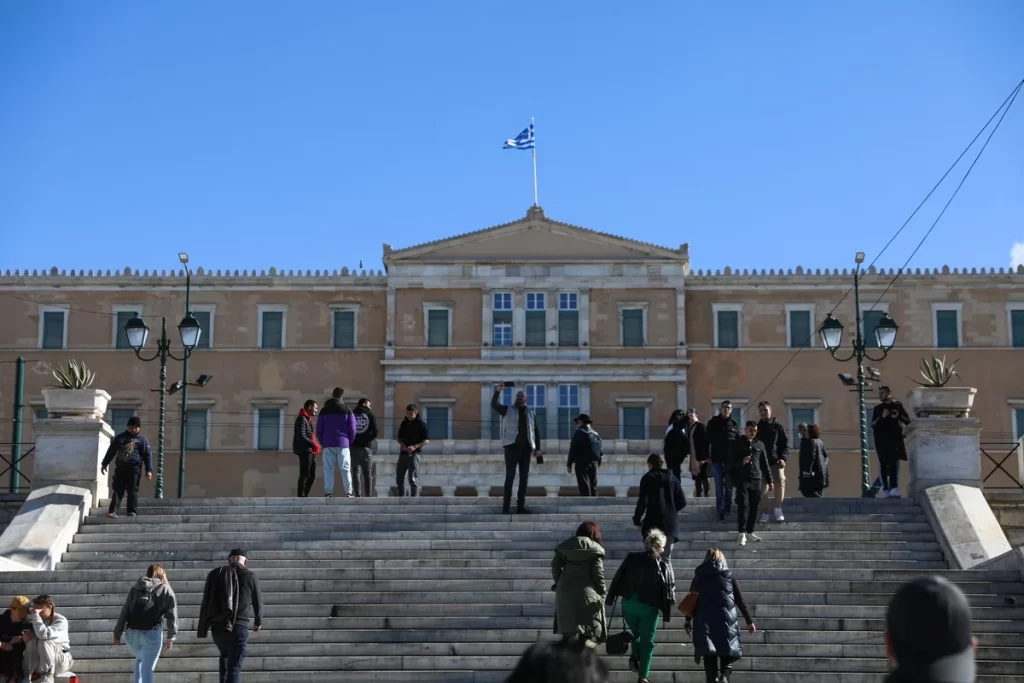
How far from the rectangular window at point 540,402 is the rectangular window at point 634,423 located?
2.39 meters

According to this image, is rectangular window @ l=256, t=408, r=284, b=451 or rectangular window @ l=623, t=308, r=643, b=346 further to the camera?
rectangular window @ l=623, t=308, r=643, b=346

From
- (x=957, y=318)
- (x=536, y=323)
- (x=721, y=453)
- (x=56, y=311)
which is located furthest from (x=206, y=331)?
(x=721, y=453)

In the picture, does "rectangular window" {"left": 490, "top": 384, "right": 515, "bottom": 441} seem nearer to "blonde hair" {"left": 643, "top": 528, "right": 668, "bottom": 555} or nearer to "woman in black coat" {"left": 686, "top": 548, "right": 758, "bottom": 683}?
"blonde hair" {"left": 643, "top": 528, "right": 668, "bottom": 555}

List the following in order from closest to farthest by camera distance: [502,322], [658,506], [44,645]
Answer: [44,645], [658,506], [502,322]

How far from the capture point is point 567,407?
51406mm

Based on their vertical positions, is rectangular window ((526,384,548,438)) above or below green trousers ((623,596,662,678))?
above

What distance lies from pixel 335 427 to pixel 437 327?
104 feet

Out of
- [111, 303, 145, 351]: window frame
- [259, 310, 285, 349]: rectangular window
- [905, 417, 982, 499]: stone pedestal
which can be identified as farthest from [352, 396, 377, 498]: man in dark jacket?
[111, 303, 145, 351]: window frame

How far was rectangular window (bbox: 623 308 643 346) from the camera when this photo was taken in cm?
5203

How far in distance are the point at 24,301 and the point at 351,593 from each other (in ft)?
130

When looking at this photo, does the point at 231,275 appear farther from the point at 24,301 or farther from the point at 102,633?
the point at 102,633

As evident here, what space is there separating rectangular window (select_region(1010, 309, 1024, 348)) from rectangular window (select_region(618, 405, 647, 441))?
39.2ft

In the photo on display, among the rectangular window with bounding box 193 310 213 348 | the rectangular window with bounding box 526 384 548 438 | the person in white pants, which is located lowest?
the person in white pants

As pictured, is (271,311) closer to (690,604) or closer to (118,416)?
(118,416)
